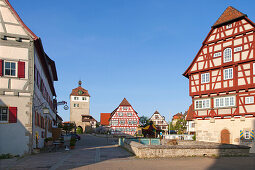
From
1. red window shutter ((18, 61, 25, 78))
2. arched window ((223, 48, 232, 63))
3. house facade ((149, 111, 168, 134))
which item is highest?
arched window ((223, 48, 232, 63))

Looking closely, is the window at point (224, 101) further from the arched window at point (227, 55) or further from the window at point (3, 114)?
the window at point (3, 114)

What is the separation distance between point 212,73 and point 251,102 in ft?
17.5

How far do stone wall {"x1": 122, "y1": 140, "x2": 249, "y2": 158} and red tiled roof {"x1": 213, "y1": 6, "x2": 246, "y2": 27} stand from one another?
1464 cm

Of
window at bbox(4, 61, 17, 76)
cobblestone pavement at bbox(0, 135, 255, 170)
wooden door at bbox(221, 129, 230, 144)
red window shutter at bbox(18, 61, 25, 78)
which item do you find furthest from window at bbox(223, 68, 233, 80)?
window at bbox(4, 61, 17, 76)

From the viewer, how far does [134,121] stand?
75.9 meters

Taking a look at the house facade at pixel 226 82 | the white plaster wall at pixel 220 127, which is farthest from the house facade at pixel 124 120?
the white plaster wall at pixel 220 127

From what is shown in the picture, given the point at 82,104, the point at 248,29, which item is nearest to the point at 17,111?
the point at 248,29

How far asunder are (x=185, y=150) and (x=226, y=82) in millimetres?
13062

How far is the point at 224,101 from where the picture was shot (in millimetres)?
28344

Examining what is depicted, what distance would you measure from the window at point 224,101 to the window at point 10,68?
20049 millimetres

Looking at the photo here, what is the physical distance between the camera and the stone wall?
1675 centimetres

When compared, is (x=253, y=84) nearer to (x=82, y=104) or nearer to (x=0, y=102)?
(x=0, y=102)

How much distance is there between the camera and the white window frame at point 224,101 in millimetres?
27573

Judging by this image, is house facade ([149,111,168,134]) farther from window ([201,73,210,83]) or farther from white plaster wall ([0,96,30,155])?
white plaster wall ([0,96,30,155])
